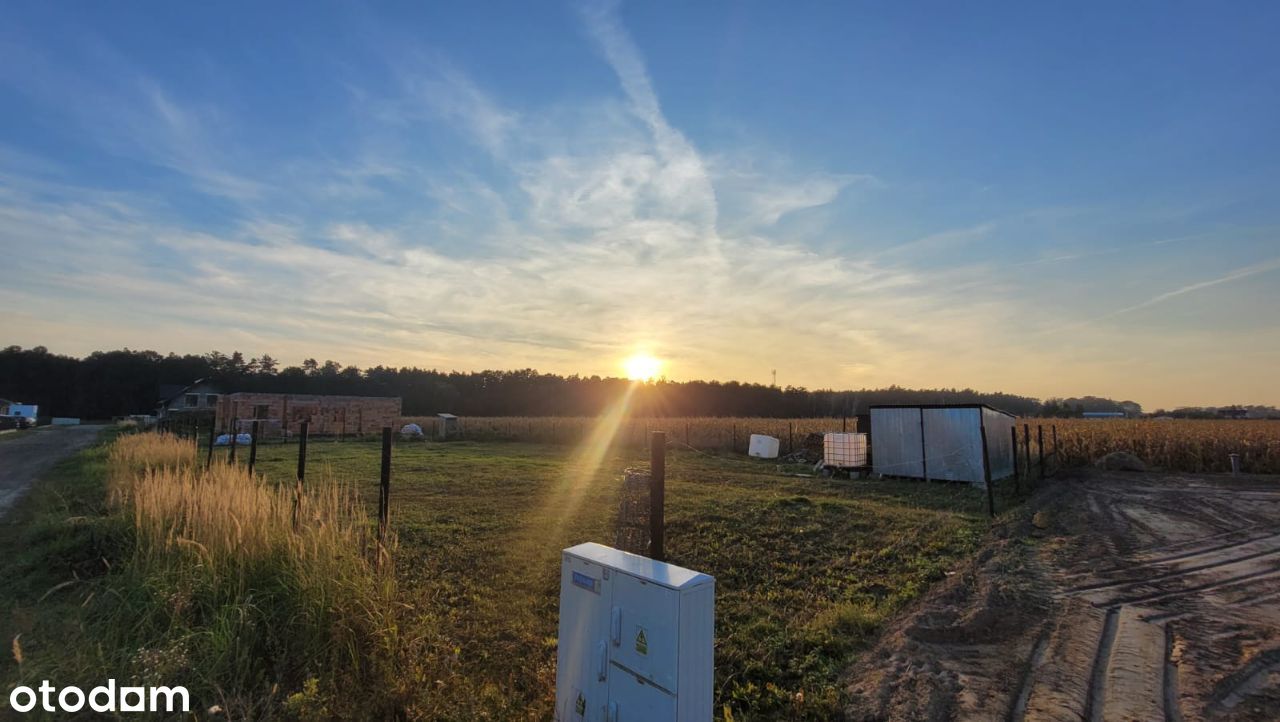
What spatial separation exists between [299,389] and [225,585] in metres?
84.4

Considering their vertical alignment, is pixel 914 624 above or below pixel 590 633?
below

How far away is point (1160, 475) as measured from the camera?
16.3 meters

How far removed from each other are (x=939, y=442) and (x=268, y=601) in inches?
698

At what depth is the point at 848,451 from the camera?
1923 centimetres

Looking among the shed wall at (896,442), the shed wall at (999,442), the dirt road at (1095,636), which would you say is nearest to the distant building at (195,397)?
the shed wall at (896,442)

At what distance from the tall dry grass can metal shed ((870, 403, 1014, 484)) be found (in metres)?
16.4

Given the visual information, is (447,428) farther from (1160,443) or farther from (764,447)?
(1160,443)

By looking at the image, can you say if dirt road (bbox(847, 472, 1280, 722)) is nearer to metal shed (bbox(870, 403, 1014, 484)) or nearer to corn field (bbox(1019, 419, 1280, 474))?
metal shed (bbox(870, 403, 1014, 484))

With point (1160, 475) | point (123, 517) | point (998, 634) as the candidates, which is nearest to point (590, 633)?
point (998, 634)

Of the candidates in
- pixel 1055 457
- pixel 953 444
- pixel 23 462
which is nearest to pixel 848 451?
pixel 953 444

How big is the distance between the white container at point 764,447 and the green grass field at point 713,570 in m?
10.1

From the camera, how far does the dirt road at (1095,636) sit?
11.6ft

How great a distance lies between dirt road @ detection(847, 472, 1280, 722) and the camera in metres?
3.53

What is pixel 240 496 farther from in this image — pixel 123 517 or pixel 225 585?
pixel 123 517
